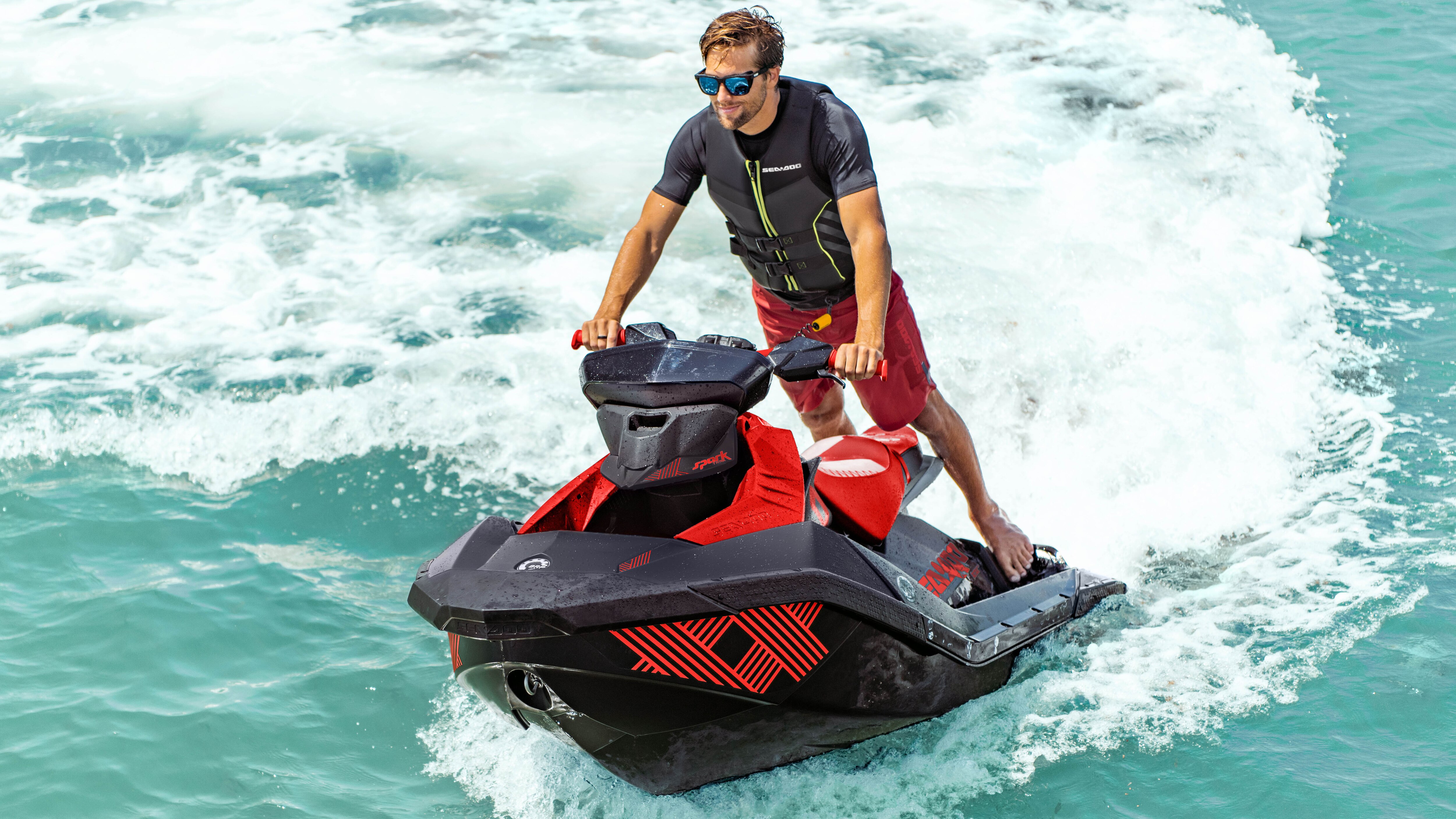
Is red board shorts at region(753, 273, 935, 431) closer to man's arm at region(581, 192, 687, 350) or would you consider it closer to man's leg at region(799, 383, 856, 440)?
man's leg at region(799, 383, 856, 440)

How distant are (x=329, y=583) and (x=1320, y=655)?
3.22 meters

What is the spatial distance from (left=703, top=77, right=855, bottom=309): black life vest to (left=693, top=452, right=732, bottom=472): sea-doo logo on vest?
96cm

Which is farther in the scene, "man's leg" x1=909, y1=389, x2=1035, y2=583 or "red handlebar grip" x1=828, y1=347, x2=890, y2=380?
"man's leg" x1=909, y1=389, x2=1035, y2=583

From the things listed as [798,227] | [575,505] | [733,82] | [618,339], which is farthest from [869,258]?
[575,505]

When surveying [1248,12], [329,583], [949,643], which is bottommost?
[329,583]

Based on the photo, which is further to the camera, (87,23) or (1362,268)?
(87,23)

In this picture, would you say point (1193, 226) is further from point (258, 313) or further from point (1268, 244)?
point (258, 313)

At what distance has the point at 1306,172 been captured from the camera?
25.2 feet

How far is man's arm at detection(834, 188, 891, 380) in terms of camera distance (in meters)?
2.78

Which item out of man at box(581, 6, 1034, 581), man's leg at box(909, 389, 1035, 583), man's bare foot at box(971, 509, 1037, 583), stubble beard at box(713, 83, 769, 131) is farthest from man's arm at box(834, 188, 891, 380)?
man's bare foot at box(971, 509, 1037, 583)

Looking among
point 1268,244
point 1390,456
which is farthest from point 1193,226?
point 1390,456

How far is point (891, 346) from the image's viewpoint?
10.7ft

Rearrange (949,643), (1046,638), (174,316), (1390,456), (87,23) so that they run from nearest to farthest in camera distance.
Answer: (949,643)
(1046,638)
(1390,456)
(174,316)
(87,23)

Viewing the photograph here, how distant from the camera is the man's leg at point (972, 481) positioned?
3.50 m
